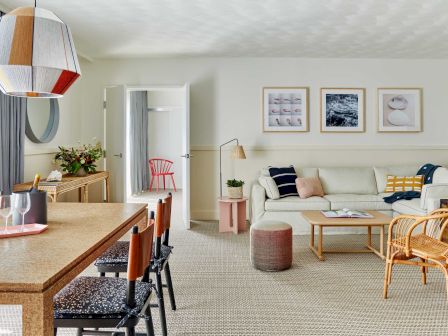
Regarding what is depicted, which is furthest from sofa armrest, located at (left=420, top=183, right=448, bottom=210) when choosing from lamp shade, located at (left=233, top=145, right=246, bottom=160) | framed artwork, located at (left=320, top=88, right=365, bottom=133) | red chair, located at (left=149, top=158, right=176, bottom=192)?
red chair, located at (left=149, top=158, right=176, bottom=192)

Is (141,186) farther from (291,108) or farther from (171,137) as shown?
(291,108)

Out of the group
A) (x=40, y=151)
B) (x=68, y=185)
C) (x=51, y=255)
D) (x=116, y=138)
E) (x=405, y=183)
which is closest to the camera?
(x=51, y=255)

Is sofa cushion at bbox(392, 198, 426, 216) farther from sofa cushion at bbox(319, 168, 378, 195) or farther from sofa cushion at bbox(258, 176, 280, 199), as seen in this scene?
sofa cushion at bbox(258, 176, 280, 199)

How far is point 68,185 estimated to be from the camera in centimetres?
448

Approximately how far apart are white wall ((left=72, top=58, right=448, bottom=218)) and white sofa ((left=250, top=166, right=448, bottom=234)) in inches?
16.0

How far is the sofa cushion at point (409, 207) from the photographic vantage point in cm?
462

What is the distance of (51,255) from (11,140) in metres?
3.02

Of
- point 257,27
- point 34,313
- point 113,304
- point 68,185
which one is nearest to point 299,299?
point 113,304

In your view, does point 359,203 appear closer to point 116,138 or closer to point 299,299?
point 299,299

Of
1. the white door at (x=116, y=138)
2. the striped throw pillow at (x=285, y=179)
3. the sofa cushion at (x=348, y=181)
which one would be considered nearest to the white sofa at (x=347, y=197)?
the sofa cushion at (x=348, y=181)

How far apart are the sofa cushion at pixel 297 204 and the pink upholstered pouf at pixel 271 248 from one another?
1.42 meters

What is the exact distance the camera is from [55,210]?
99.0 inches

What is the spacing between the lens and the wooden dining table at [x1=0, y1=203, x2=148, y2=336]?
1.25 metres

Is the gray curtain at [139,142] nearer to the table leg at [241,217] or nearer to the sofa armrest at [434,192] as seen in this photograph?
the table leg at [241,217]
